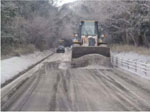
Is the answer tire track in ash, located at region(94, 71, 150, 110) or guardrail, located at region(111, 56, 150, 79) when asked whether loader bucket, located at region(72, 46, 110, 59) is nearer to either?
guardrail, located at region(111, 56, 150, 79)

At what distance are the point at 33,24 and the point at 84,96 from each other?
34887 mm

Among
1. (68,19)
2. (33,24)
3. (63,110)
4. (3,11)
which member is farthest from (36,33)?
(63,110)

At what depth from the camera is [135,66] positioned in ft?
59.6

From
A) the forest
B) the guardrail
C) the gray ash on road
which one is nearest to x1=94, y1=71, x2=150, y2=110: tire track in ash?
the guardrail

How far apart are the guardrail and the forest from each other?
5359 millimetres

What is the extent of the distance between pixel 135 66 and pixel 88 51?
5.91 metres

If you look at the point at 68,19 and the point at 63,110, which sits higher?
the point at 68,19

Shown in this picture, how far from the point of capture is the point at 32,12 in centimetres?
4672

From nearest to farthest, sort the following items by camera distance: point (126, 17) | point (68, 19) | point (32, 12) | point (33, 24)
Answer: point (126, 17) → point (33, 24) → point (32, 12) → point (68, 19)

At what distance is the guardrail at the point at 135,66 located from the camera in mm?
15781

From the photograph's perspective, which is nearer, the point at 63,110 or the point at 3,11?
the point at 63,110

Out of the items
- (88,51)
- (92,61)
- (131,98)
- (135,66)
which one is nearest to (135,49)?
(88,51)

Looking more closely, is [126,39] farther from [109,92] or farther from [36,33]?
[109,92]

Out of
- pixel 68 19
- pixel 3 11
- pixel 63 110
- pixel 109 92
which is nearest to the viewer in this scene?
pixel 63 110
